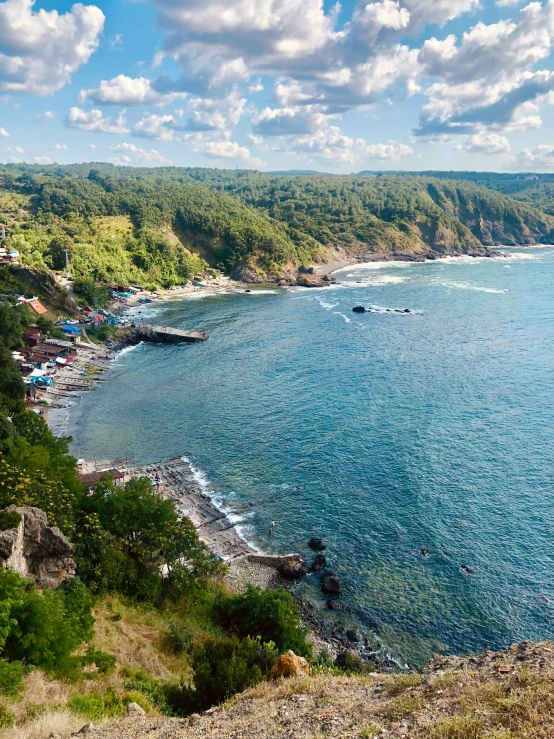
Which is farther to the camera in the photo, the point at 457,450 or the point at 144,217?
the point at 144,217

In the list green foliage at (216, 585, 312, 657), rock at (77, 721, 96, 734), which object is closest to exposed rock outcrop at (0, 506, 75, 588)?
green foliage at (216, 585, 312, 657)

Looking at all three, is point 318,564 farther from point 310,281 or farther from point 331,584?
point 310,281

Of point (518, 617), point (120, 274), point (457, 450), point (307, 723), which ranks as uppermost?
point (120, 274)

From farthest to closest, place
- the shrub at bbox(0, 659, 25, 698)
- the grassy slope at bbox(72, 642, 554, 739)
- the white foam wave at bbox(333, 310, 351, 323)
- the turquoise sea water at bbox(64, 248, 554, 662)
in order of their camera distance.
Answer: the white foam wave at bbox(333, 310, 351, 323)
the turquoise sea water at bbox(64, 248, 554, 662)
the shrub at bbox(0, 659, 25, 698)
the grassy slope at bbox(72, 642, 554, 739)

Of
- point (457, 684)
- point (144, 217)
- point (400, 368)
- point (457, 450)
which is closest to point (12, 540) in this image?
point (457, 684)

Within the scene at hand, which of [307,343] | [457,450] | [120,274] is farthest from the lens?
[120,274]

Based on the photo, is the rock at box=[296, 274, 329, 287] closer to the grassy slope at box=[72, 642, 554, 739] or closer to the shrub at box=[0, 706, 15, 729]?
the grassy slope at box=[72, 642, 554, 739]

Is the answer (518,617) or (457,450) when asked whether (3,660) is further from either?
(457,450)
